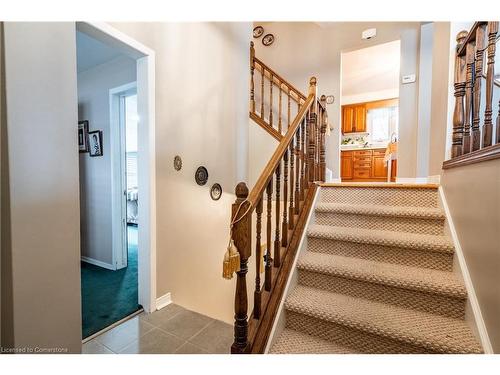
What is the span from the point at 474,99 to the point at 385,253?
1.08m

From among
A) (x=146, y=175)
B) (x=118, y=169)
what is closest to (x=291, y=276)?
(x=146, y=175)

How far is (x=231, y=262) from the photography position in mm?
1045

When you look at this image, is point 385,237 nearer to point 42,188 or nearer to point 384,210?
point 384,210

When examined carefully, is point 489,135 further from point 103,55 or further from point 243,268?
point 103,55

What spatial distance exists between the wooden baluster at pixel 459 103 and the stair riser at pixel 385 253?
27.9 inches

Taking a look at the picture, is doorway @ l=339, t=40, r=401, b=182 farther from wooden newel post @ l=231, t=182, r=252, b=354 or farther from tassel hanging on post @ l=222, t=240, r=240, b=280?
tassel hanging on post @ l=222, t=240, r=240, b=280

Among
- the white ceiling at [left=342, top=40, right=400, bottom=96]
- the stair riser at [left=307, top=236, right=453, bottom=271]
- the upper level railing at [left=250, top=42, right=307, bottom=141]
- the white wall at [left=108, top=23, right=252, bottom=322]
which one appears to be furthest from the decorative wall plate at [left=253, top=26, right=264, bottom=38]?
the stair riser at [left=307, top=236, right=453, bottom=271]

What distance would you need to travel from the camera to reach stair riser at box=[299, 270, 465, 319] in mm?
1282

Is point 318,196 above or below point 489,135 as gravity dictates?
below

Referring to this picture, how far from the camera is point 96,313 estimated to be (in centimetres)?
196

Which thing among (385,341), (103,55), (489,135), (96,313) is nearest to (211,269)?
(96,313)

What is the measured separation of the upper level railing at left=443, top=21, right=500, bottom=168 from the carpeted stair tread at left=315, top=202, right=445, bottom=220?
0.34 m

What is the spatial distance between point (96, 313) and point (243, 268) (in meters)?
1.61

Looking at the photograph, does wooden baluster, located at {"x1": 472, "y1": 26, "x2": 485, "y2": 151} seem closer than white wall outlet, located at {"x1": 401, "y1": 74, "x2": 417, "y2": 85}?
Yes
